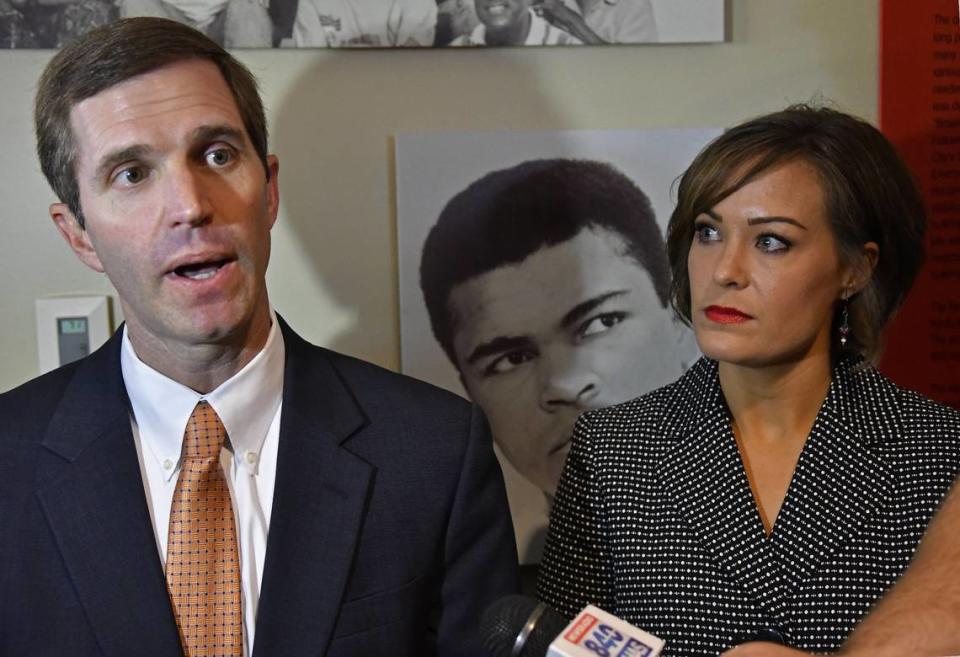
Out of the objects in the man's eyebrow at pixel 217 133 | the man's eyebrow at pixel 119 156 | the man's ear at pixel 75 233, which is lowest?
the man's ear at pixel 75 233

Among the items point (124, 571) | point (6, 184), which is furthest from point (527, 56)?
point (124, 571)

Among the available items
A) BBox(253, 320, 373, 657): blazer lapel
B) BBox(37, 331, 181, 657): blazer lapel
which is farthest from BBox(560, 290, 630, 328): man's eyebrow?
BBox(37, 331, 181, 657): blazer lapel

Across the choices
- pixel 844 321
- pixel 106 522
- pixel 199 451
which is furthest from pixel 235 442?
pixel 844 321

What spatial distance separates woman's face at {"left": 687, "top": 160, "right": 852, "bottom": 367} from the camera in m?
1.39

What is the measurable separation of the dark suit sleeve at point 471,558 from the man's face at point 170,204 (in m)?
0.35

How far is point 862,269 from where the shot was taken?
1470 millimetres

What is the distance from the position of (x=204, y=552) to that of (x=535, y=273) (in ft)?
2.45

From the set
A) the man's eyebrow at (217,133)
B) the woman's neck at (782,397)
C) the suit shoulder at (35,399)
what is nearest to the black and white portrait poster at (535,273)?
the woman's neck at (782,397)

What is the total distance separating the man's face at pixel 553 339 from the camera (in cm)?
165

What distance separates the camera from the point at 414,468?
1229mm

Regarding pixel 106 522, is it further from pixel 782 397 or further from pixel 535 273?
pixel 782 397

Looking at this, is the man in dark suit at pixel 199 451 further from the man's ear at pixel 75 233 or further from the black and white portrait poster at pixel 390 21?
the black and white portrait poster at pixel 390 21

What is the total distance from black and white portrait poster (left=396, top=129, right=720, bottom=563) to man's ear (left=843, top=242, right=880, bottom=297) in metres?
0.32

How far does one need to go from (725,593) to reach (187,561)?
2.42 feet
